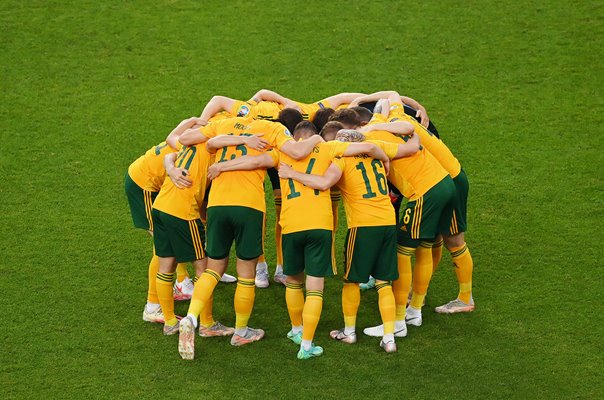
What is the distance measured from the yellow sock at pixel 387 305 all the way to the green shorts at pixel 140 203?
2189 millimetres

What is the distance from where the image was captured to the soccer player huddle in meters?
8.55

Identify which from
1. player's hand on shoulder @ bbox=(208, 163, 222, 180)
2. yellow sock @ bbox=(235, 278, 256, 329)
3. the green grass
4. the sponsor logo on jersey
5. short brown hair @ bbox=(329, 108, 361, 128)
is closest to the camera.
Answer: the green grass

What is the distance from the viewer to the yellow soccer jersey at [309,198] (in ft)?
27.8

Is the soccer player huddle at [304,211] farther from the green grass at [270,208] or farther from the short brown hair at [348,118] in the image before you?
the green grass at [270,208]

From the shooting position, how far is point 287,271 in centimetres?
862

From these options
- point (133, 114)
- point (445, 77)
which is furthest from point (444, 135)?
point (133, 114)

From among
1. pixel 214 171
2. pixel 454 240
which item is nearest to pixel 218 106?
pixel 214 171

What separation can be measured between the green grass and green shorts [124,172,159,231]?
74cm

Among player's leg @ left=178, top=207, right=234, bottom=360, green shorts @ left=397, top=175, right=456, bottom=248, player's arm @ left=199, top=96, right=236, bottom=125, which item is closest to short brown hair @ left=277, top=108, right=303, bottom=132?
player's arm @ left=199, top=96, right=236, bottom=125

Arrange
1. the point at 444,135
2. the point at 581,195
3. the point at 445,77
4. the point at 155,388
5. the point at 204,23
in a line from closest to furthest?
the point at 155,388
the point at 581,195
the point at 444,135
the point at 445,77
the point at 204,23

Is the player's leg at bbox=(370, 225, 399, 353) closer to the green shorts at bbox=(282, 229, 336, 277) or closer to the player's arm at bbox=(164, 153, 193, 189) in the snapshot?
the green shorts at bbox=(282, 229, 336, 277)

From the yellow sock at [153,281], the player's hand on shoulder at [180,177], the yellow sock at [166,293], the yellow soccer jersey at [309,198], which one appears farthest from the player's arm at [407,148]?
the yellow sock at [153,281]

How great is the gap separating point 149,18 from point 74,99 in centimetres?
213

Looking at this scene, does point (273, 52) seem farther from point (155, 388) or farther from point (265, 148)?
point (155, 388)
